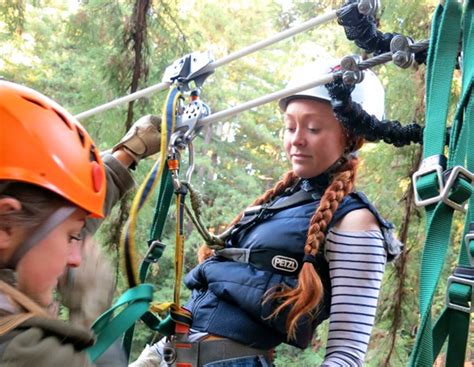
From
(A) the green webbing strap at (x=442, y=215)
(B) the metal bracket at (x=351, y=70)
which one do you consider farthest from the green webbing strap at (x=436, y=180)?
(B) the metal bracket at (x=351, y=70)

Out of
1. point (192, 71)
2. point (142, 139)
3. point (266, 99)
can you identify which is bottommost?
point (142, 139)

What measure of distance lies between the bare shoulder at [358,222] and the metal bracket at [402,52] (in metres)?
0.44

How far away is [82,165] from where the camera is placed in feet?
3.67

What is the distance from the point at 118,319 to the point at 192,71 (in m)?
0.84

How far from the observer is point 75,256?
108 cm

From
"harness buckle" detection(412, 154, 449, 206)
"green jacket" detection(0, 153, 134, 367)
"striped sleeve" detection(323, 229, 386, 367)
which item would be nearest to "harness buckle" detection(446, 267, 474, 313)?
"harness buckle" detection(412, 154, 449, 206)

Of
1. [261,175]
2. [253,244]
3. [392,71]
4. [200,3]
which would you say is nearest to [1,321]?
[253,244]

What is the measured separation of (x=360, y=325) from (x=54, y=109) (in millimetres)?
893

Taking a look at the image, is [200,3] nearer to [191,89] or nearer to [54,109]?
[191,89]

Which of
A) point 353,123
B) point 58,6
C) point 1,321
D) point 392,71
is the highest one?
point 58,6

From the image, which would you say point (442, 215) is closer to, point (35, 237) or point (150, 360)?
point (35, 237)

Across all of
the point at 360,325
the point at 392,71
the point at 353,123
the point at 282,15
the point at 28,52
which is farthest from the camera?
the point at 282,15

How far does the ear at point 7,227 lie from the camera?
970 mm

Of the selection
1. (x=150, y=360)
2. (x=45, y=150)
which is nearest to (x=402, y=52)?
(x=45, y=150)
